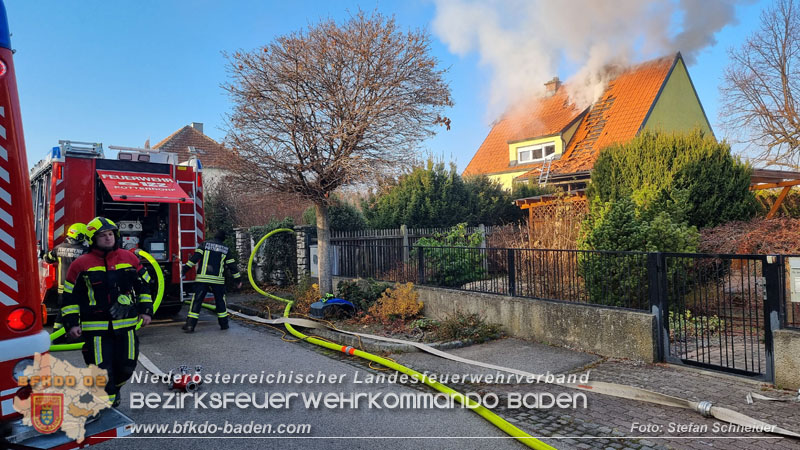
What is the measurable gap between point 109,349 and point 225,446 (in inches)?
52.0

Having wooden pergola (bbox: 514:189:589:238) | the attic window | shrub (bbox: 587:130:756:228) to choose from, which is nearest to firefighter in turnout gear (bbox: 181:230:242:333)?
wooden pergola (bbox: 514:189:589:238)

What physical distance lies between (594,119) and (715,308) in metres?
19.0

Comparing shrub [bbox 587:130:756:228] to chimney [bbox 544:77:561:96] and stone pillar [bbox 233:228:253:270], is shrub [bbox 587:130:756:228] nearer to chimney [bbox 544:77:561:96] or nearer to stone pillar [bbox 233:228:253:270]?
stone pillar [bbox 233:228:253:270]

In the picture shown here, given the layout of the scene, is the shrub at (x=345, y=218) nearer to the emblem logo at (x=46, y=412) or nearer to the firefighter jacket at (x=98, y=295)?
the firefighter jacket at (x=98, y=295)

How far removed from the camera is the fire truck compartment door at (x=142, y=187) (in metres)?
8.41

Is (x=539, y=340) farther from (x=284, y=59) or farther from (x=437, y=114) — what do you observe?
(x=284, y=59)

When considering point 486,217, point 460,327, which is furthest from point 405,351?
point 486,217

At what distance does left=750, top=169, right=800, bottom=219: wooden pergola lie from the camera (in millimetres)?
11422

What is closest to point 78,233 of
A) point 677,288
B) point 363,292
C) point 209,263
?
point 209,263

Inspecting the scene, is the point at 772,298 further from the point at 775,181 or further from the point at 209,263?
the point at 775,181

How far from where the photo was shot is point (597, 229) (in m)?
7.38

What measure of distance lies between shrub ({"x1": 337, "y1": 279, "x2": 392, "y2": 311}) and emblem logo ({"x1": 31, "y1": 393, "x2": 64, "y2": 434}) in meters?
6.37

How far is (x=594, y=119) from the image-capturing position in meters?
24.1

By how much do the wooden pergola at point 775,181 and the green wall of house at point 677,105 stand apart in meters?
10.0
